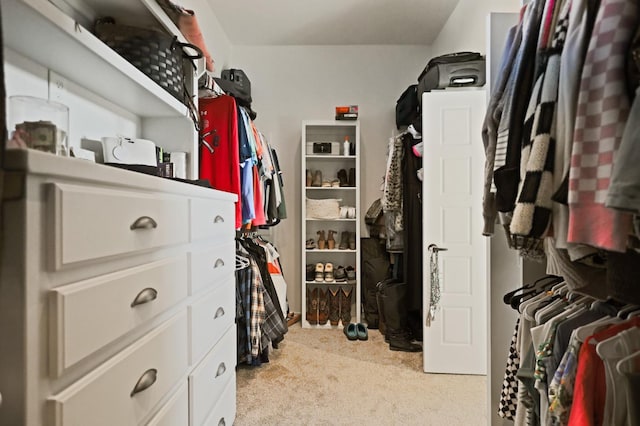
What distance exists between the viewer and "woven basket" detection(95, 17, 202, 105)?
1325 millimetres

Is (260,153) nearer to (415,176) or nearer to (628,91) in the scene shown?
(415,176)

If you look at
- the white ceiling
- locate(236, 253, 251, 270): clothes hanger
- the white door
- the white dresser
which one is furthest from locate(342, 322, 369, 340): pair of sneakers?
the white ceiling

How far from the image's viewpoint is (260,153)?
2346 mm

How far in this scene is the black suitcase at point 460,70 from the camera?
2223 millimetres

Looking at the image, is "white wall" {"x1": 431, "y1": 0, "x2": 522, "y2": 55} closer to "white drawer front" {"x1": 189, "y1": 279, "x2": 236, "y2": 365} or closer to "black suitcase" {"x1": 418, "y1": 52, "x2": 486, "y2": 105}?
"black suitcase" {"x1": 418, "y1": 52, "x2": 486, "y2": 105}

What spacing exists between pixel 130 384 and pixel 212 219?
651 mm

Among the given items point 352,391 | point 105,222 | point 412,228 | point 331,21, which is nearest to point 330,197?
point 412,228

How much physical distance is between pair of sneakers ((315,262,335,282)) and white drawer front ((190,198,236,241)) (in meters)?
1.58

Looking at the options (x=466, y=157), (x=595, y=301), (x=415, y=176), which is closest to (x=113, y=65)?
(x=595, y=301)

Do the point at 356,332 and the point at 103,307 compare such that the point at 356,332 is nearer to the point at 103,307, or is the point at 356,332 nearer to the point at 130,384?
the point at 130,384

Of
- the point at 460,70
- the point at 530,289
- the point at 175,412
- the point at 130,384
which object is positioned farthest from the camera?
the point at 460,70

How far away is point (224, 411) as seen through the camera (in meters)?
1.44

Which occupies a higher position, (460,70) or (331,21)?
(331,21)

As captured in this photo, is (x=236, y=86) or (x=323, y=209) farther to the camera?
(x=323, y=209)
